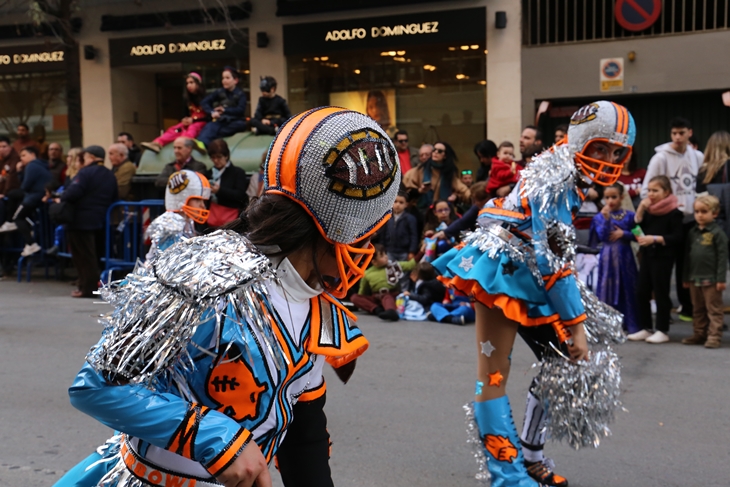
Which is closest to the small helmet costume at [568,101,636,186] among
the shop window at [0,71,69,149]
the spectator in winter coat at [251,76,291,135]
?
the spectator in winter coat at [251,76,291,135]

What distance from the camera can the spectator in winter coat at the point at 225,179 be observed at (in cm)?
952

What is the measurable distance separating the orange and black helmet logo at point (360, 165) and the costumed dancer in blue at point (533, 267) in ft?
6.44

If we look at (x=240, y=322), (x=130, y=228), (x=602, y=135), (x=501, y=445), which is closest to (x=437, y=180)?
(x=130, y=228)

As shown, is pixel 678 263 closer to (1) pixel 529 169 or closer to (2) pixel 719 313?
(2) pixel 719 313

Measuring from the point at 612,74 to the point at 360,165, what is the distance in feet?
43.5

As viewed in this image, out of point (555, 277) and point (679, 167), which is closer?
point (555, 277)

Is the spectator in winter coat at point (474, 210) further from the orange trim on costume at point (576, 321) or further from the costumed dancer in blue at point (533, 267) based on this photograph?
the orange trim on costume at point (576, 321)

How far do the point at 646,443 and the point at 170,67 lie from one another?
52.5 ft

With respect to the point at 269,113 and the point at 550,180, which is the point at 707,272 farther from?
the point at 269,113

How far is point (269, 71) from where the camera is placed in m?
16.9

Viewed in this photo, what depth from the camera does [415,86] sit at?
16.1 metres

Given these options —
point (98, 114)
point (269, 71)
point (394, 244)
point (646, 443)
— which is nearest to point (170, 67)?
point (98, 114)

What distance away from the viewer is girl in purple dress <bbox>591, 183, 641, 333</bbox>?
310 inches

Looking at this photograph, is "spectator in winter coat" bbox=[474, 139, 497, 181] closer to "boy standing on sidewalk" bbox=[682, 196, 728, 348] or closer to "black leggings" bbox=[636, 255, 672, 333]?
"black leggings" bbox=[636, 255, 672, 333]
